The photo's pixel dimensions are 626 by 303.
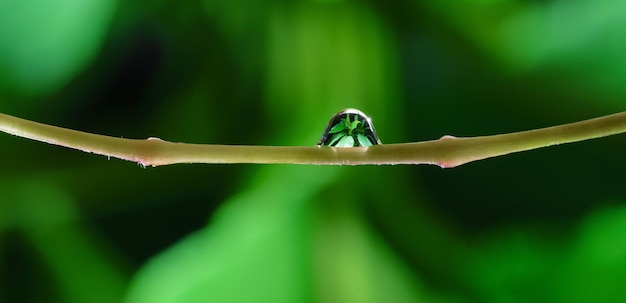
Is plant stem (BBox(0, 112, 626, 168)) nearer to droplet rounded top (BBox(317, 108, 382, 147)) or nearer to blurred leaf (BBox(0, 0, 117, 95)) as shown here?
droplet rounded top (BBox(317, 108, 382, 147))

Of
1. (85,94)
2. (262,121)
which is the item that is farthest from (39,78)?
(262,121)

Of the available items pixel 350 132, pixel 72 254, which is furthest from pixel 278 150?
pixel 72 254

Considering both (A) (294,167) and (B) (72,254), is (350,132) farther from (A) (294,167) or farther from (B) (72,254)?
(B) (72,254)

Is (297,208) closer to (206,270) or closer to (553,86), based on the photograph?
(206,270)

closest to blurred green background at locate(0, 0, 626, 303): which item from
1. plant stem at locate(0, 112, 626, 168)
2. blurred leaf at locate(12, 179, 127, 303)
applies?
blurred leaf at locate(12, 179, 127, 303)

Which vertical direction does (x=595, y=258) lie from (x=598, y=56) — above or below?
below

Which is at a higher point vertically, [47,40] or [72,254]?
[47,40]
